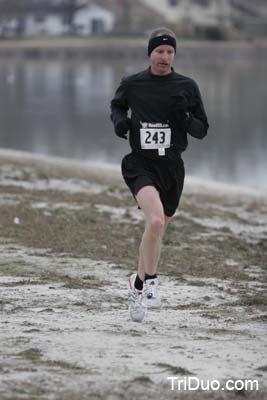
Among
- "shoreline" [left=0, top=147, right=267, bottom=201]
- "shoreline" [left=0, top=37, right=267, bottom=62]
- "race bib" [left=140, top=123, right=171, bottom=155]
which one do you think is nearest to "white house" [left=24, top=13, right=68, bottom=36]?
"shoreline" [left=0, top=37, right=267, bottom=62]

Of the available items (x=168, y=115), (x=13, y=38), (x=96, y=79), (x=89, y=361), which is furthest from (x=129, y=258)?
(x=13, y=38)

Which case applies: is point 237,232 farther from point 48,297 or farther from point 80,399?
point 80,399

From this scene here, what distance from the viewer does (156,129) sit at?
694 cm

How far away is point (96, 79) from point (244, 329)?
5420 cm

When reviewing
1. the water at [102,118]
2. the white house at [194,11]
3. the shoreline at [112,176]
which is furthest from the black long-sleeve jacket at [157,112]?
the white house at [194,11]

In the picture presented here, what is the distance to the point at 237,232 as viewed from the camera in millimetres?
12852

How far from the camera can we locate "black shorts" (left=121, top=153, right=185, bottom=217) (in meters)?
7.02

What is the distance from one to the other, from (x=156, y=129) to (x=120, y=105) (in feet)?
1.18

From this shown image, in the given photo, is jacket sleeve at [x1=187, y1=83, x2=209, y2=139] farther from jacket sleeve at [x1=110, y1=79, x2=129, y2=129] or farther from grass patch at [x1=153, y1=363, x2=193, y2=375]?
grass patch at [x1=153, y1=363, x2=193, y2=375]

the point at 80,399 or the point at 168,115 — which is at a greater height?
the point at 168,115

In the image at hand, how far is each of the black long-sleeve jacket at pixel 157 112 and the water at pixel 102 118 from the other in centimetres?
1509

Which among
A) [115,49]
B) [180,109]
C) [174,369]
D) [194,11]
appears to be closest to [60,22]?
[194,11]

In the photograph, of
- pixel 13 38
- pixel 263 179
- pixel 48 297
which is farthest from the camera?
pixel 13 38

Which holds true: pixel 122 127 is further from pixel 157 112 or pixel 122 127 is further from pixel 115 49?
pixel 115 49
